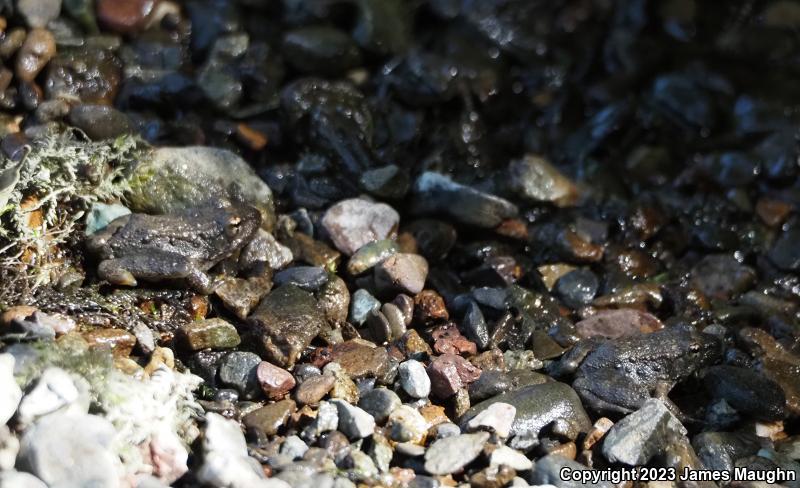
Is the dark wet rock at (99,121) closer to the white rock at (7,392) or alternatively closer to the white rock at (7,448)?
the white rock at (7,392)

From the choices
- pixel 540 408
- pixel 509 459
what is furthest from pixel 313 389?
pixel 540 408

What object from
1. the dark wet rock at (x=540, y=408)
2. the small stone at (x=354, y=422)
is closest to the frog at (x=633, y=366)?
the dark wet rock at (x=540, y=408)

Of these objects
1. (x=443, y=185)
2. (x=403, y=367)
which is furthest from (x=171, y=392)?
(x=443, y=185)

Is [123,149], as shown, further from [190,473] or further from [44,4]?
[190,473]

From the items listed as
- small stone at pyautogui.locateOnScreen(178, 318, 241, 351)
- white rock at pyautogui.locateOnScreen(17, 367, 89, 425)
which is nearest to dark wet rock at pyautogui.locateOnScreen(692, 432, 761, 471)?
small stone at pyautogui.locateOnScreen(178, 318, 241, 351)

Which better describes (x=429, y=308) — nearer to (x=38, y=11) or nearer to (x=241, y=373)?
(x=241, y=373)

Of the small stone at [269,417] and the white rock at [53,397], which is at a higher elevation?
the white rock at [53,397]
